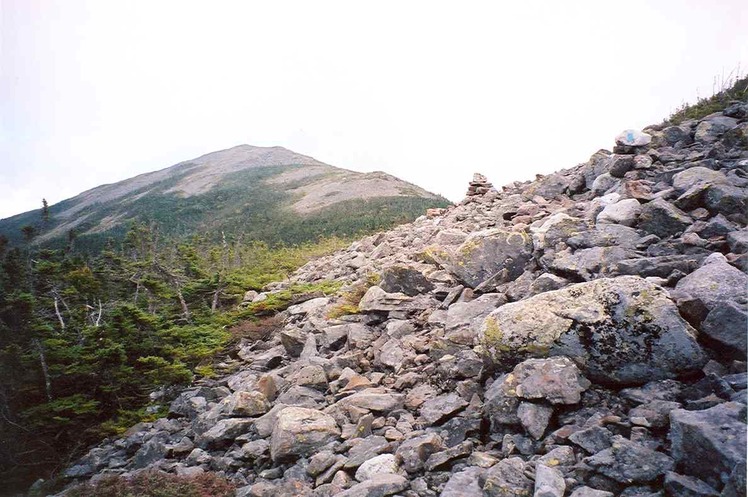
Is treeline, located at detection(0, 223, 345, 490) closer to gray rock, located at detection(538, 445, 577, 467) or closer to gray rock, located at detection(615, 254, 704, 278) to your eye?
gray rock, located at detection(538, 445, 577, 467)

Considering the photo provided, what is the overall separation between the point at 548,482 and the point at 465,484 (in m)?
0.79

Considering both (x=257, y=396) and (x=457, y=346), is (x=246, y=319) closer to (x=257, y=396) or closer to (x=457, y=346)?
(x=257, y=396)

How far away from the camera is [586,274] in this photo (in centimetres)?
569

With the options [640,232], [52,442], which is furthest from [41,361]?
[640,232]

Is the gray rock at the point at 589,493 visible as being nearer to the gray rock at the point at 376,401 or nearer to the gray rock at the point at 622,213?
the gray rock at the point at 376,401

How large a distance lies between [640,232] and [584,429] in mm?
4159

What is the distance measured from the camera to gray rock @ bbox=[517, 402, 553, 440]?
13.1 feet

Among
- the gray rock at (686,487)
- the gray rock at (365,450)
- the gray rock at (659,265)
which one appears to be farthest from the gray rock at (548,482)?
the gray rock at (659,265)

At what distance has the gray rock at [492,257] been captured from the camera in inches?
297

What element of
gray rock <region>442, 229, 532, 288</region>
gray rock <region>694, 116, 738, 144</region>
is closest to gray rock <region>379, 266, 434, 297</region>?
gray rock <region>442, 229, 532, 288</region>

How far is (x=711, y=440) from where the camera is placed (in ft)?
9.41

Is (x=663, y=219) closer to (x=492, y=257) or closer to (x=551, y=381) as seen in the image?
(x=492, y=257)

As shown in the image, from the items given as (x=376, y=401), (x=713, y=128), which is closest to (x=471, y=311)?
(x=376, y=401)

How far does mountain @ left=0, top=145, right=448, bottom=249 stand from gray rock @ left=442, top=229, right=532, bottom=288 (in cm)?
3546
